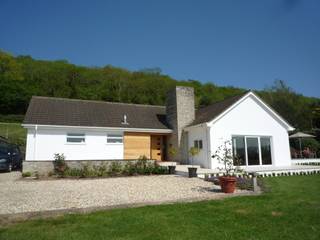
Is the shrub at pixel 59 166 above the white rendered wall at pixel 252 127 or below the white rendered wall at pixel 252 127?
below

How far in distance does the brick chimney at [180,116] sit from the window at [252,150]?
13.6ft

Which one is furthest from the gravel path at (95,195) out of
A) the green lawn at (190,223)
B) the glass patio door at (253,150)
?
the glass patio door at (253,150)

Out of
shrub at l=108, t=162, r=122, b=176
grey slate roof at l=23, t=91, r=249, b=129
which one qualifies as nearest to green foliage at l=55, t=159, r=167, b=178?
shrub at l=108, t=162, r=122, b=176

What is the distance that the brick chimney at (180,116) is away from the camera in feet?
67.6

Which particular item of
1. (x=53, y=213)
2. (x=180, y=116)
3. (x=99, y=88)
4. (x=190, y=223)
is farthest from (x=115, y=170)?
(x=99, y=88)

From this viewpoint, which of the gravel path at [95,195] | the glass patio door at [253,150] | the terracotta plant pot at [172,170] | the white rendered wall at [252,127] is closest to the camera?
the gravel path at [95,195]

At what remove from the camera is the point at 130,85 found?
181 feet

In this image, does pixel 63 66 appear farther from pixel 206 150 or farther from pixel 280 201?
pixel 280 201

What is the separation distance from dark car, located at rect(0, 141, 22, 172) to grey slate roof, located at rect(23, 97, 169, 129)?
2520 millimetres

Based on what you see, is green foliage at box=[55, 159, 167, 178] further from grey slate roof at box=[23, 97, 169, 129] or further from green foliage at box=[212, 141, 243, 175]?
grey slate roof at box=[23, 97, 169, 129]

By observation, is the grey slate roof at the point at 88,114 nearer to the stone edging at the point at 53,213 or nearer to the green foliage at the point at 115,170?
the green foliage at the point at 115,170

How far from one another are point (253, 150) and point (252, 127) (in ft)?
5.73

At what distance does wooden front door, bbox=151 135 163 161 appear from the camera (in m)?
22.3

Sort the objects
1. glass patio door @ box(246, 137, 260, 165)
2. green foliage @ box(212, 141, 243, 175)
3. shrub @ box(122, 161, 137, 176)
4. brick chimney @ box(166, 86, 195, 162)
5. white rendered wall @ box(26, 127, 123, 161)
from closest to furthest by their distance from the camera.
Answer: green foliage @ box(212, 141, 243, 175) → shrub @ box(122, 161, 137, 176) → white rendered wall @ box(26, 127, 123, 161) → glass patio door @ box(246, 137, 260, 165) → brick chimney @ box(166, 86, 195, 162)
